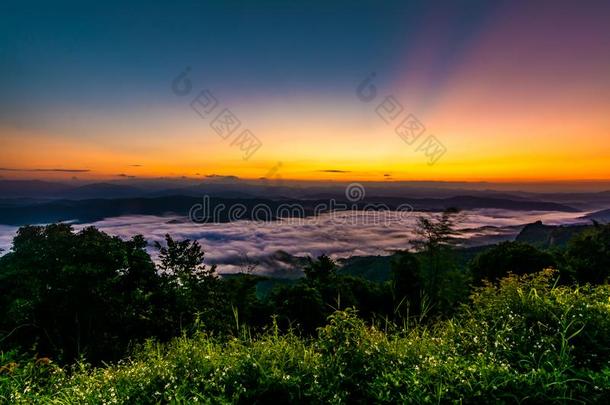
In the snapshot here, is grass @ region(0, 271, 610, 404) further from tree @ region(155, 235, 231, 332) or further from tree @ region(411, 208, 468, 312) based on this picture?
tree @ region(411, 208, 468, 312)

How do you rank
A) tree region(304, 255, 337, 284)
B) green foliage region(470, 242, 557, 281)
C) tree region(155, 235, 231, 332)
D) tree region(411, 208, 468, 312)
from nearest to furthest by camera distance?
1. tree region(155, 235, 231, 332)
2. green foliage region(470, 242, 557, 281)
3. tree region(304, 255, 337, 284)
4. tree region(411, 208, 468, 312)

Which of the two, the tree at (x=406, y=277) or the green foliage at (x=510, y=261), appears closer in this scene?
the green foliage at (x=510, y=261)

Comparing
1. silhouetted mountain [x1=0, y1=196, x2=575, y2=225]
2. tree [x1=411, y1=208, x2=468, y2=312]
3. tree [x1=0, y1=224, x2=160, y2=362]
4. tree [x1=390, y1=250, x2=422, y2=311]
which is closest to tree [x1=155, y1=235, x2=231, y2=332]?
tree [x1=0, y1=224, x2=160, y2=362]

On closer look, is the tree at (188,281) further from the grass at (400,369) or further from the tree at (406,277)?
the tree at (406,277)

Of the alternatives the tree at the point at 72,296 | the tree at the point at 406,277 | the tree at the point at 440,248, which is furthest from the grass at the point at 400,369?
the tree at the point at 440,248

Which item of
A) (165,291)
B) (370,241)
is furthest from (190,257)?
(370,241)

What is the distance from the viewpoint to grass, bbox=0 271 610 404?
8.77 ft

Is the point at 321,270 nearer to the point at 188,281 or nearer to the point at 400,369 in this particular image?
the point at 188,281

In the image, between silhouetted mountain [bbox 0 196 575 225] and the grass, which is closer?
the grass

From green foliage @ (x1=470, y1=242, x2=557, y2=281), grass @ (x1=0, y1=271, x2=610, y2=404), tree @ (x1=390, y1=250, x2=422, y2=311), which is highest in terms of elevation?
grass @ (x1=0, y1=271, x2=610, y2=404)

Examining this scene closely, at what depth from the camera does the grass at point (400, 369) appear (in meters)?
2.67

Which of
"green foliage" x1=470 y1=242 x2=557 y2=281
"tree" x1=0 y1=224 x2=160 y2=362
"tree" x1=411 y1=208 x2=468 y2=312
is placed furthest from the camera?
"tree" x1=411 y1=208 x2=468 y2=312

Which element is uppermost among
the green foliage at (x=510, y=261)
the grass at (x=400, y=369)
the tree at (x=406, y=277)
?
the grass at (x=400, y=369)

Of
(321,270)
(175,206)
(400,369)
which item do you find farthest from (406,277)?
(175,206)
